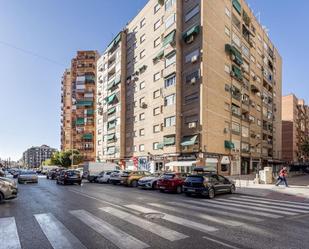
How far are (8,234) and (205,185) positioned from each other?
10816 millimetres

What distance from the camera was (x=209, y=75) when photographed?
36.8m

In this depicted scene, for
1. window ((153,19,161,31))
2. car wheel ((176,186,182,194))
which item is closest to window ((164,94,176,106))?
window ((153,19,161,31))

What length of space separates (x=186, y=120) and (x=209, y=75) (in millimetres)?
6461

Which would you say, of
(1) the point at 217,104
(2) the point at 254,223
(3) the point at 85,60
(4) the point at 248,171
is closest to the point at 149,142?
(1) the point at 217,104

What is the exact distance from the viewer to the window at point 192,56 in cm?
3640

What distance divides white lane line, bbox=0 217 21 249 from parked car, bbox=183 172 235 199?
32.2 ft

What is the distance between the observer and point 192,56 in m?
37.4

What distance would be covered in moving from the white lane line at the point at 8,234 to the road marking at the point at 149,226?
9.93 feet

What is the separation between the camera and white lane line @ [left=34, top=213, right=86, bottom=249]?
6.00 m

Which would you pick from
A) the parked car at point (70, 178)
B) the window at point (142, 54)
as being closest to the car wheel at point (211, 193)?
the parked car at point (70, 178)

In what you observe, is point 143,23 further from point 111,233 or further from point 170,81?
point 111,233

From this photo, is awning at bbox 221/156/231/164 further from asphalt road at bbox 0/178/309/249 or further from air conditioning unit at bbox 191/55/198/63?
asphalt road at bbox 0/178/309/249


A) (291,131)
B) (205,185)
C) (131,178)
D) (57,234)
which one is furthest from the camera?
(291,131)

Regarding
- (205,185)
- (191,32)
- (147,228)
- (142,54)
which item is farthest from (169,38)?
(147,228)
